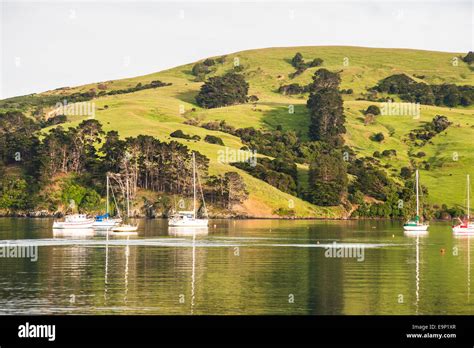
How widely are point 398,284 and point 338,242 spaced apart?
40876 millimetres

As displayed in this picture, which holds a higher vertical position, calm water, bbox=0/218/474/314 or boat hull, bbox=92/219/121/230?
boat hull, bbox=92/219/121/230

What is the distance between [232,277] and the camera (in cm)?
6819

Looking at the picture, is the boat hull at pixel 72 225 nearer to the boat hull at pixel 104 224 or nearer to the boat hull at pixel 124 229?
the boat hull at pixel 104 224

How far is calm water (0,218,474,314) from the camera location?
53.6m

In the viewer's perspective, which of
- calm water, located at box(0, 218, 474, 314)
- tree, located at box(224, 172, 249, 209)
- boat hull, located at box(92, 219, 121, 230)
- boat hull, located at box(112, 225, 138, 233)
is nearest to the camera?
calm water, located at box(0, 218, 474, 314)

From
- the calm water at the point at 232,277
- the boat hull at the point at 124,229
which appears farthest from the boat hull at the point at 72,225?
the calm water at the point at 232,277

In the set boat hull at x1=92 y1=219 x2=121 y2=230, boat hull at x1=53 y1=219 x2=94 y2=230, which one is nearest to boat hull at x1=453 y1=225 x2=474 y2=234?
boat hull at x1=92 y1=219 x2=121 y2=230

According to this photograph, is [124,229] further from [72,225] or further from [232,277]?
[232,277]

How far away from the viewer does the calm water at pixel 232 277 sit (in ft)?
176

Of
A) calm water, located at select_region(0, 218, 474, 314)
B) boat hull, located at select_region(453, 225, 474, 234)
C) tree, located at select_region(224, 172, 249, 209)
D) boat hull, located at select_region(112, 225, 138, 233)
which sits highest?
tree, located at select_region(224, 172, 249, 209)

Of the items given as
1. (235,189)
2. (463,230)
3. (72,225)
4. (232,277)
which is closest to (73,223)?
(72,225)

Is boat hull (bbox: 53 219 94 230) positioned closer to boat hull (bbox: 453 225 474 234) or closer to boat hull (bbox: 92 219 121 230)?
boat hull (bbox: 92 219 121 230)

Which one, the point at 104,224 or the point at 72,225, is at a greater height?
the point at 72,225
